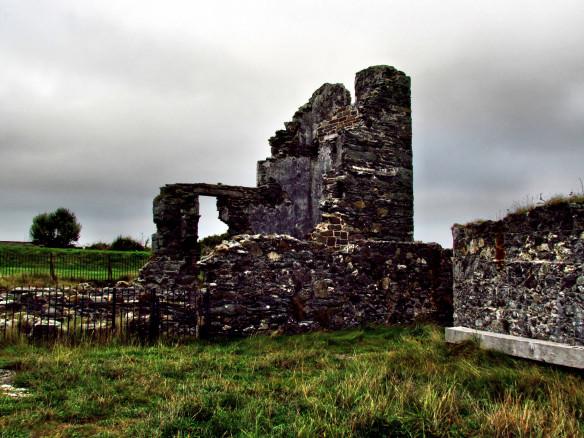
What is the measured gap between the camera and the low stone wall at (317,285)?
8406 millimetres

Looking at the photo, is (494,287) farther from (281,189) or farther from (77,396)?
(281,189)

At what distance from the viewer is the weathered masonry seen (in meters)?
8.62

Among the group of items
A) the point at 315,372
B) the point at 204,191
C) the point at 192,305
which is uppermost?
the point at 204,191


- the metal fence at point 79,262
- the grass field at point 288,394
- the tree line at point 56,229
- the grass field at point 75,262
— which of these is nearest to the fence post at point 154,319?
the grass field at point 288,394

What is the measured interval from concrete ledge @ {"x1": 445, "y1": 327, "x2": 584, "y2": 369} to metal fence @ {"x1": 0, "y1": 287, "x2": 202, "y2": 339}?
4349 mm

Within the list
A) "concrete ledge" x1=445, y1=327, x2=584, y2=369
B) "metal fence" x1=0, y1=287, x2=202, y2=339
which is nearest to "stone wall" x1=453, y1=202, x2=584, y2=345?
"concrete ledge" x1=445, y1=327, x2=584, y2=369

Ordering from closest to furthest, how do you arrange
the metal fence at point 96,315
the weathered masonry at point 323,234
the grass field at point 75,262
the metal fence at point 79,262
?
the metal fence at point 96,315 → the weathered masonry at point 323,234 → the grass field at point 75,262 → the metal fence at point 79,262

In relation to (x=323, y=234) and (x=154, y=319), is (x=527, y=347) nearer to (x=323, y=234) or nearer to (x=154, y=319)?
(x=154, y=319)

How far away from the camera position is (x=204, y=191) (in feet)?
56.0

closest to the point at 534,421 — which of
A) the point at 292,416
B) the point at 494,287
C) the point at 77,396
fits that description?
the point at 292,416

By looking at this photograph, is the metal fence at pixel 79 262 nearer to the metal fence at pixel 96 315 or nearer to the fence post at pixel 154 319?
the metal fence at pixel 96 315

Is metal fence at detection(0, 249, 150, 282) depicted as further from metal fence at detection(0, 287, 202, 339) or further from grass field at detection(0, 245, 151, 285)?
metal fence at detection(0, 287, 202, 339)

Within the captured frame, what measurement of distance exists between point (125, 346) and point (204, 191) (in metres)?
10.2

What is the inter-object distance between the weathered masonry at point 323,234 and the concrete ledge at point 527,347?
346cm
